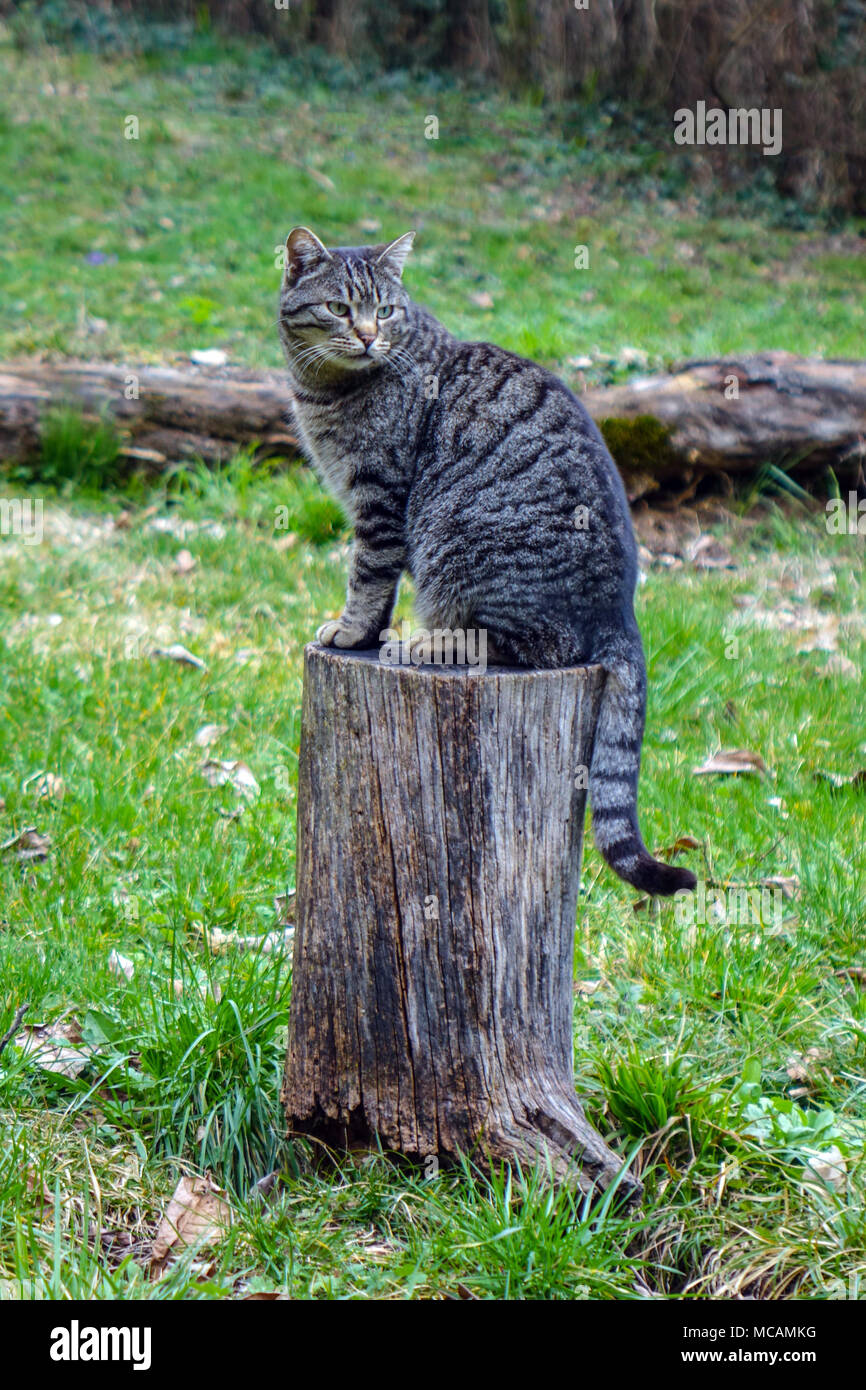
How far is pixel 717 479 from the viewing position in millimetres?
6703

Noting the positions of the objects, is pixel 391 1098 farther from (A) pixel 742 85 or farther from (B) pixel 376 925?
(A) pixel 742 85

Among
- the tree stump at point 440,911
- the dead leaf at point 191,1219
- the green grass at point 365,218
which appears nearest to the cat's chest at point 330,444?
the tree stump at point 440,911

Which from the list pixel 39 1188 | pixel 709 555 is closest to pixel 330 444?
pixel 39 1188

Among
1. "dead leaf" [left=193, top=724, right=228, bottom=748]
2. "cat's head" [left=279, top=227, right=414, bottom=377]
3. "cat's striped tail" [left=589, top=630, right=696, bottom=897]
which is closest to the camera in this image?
"cat's striped tail" [left=589, top=630, right=696, bottom=897]

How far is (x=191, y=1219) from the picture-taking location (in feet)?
7.61

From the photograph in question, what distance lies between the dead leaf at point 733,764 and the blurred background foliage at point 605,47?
33.2ft

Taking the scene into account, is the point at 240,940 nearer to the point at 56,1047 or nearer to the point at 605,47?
the point at 56,1047

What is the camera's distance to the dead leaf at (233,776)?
3.94 meters

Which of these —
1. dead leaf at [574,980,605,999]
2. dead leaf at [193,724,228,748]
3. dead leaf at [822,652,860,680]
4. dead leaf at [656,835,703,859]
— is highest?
dead leaf at [822,652,860,680]

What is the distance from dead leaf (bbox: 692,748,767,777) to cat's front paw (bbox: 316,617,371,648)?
1.61 metres

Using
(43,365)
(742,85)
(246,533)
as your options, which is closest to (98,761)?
(246,533)

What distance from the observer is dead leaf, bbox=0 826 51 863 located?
3.48 meters

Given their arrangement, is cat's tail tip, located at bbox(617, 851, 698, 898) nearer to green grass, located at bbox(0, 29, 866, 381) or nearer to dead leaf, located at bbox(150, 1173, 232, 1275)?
dead leaf, located at bbox(150, 1173, 232, 1275)

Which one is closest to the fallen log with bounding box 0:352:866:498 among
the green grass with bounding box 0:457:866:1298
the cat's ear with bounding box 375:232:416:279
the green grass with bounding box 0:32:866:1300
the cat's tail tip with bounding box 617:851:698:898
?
the green grass with bounding box 0:32:866:1300
